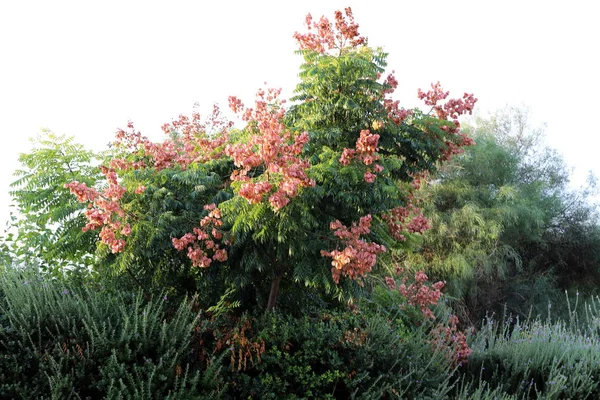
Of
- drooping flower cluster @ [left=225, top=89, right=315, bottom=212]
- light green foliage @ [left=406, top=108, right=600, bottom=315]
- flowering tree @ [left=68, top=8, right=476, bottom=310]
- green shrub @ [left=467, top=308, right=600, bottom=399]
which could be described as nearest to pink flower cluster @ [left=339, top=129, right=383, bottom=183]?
flowering tree @ [left=68, top=8, right=476, bottom=310]

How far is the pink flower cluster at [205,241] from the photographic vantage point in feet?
17.2

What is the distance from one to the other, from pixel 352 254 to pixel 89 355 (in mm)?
2234

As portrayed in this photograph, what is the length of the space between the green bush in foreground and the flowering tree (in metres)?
0.87

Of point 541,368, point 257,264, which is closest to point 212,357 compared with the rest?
point 257,264

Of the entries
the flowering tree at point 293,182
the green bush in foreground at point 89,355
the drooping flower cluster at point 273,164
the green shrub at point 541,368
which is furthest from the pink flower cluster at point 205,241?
the green shrub at point 541,368

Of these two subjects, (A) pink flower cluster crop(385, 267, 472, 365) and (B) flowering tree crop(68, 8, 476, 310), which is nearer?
(B) flowering tree crop(68, 8, 476, 310)

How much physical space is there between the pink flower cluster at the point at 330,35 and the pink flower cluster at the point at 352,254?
2.19 metres

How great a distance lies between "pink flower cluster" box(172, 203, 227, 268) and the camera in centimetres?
523

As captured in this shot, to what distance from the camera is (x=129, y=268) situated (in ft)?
20.5

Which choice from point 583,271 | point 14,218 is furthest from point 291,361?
point 583,271

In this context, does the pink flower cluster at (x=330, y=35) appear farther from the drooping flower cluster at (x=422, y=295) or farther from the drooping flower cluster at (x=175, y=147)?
the drooping flower cluster at (x=422, y=295)

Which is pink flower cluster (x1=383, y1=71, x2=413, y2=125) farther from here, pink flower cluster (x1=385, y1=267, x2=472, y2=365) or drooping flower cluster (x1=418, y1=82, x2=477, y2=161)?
pink flower cluster (x1=385, y1=267, x2=472, y2=365)

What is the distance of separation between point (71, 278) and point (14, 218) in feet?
5.29

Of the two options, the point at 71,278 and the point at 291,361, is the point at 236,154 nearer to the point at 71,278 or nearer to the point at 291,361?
the point at 291,361
